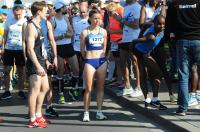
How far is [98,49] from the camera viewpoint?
906cm

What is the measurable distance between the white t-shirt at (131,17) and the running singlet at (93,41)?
2314 millimetres

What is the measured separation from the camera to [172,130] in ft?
26.9

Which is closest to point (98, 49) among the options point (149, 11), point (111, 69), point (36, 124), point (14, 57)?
point (36, 124)

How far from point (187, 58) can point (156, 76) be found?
95cm

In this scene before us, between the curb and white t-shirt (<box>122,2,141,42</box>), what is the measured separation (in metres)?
1.35

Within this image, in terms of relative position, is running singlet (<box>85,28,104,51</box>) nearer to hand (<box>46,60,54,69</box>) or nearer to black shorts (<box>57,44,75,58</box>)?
hand (<box>46,60,54,69</box>)

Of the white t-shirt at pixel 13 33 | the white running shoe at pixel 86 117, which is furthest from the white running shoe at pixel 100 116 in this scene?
the white t-shirt at pixel 13 33

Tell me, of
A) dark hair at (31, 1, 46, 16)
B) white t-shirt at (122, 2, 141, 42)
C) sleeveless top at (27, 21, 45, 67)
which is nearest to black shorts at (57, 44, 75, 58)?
white t-shirt at (122, 2, 141, 42)

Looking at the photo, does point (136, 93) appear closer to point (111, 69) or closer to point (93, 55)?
point (93, 55)

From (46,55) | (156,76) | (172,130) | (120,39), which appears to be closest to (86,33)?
(46,55)

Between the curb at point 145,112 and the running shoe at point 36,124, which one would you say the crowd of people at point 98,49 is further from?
the curb at point 145,112

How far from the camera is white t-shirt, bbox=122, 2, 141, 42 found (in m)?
11.3

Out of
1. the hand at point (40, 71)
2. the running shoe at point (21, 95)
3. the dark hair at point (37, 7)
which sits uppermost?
the dark hair at point (37, 7)

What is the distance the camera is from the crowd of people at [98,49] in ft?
28.0
